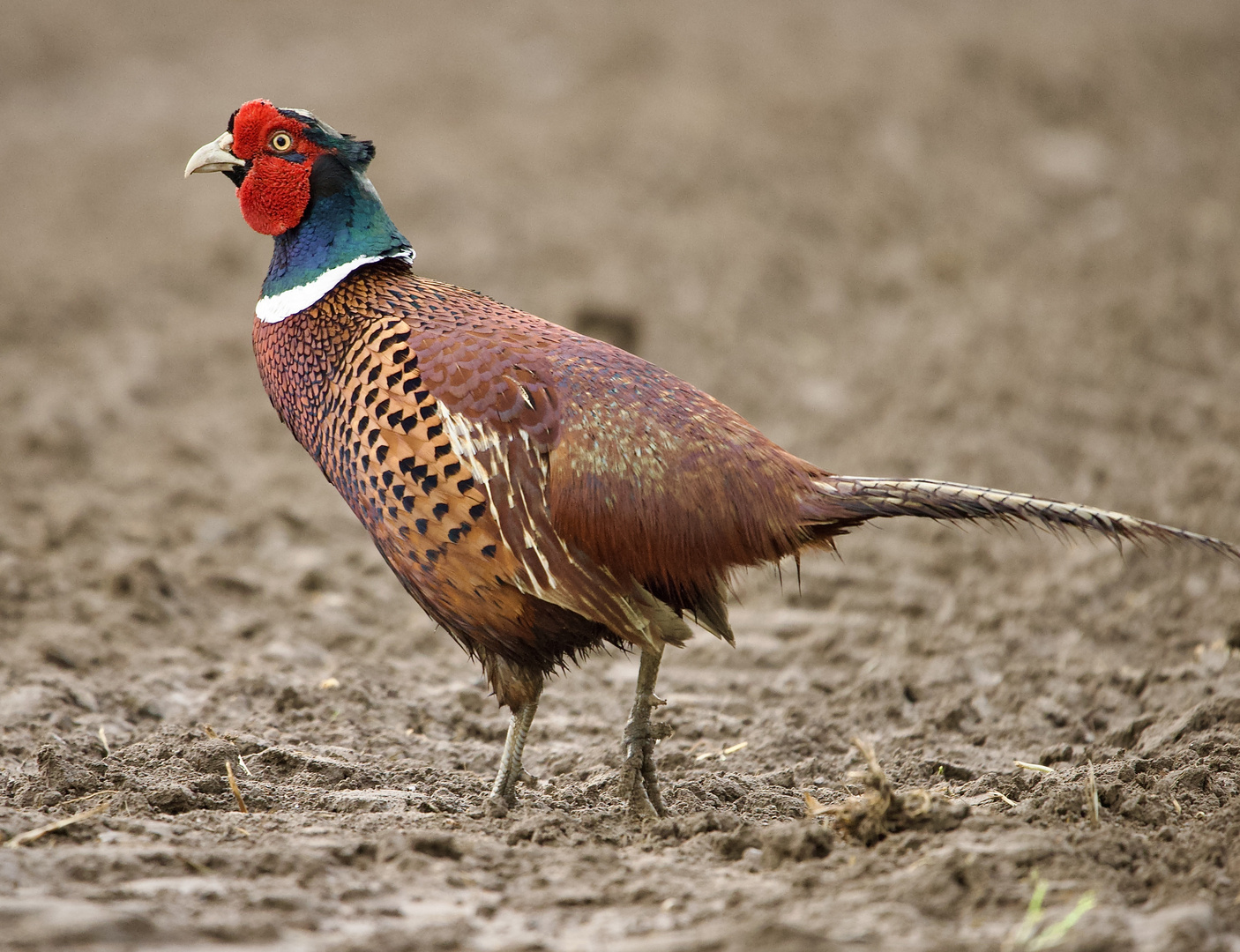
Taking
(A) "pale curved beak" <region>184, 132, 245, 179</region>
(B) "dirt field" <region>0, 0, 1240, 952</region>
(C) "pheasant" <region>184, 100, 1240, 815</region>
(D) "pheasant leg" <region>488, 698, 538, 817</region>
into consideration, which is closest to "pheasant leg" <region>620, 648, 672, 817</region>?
(C) "pheasant" <region>184, 100, 1240, 815</region>

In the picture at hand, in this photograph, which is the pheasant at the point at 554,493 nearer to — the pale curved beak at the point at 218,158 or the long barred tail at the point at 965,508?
the long barred tail at the point at 965,508

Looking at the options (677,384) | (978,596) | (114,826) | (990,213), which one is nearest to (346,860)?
(114,826)

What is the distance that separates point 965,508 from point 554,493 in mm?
1041

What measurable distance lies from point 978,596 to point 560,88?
8007mm

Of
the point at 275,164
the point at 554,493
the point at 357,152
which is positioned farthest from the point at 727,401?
the point at 554,493

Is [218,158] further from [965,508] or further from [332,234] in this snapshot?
[965,508]

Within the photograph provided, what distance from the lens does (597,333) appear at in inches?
322

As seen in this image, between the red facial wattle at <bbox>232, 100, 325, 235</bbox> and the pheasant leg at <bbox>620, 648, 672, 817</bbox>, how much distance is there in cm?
171

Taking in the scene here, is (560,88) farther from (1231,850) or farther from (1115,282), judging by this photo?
(1231,850)

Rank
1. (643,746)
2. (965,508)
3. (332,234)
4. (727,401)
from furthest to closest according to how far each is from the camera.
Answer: (727,401)
(332,234)
(643,746)
(965,508)

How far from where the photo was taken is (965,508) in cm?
310

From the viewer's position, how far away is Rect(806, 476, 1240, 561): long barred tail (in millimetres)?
3041

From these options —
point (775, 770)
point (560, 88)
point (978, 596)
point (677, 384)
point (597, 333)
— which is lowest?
point (775, 770)

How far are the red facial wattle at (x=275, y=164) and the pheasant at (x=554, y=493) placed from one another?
427 mm
